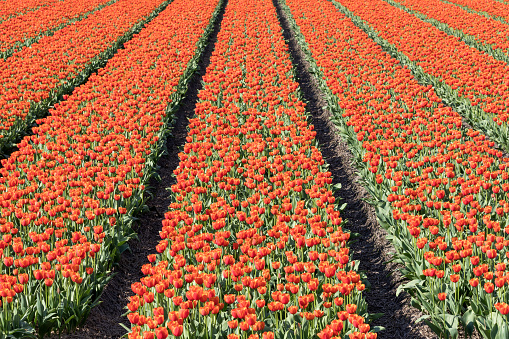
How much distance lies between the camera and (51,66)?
14.4m

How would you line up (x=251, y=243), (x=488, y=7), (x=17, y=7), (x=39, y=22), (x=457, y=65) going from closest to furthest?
1. (x=251, y=243)
2. (x=457, y=65)
3. (x=39, y=22)
4. (x=488, y=7)
5. (x=17, y=7)

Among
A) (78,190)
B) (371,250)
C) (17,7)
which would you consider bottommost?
(371,250)

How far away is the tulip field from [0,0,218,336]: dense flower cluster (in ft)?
0.13

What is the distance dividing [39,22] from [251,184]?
20.8 m

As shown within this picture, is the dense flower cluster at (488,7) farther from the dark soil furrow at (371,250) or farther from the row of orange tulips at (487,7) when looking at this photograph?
the dark soil furrow at (371,250)

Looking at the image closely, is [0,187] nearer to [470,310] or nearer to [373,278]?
[373,278]

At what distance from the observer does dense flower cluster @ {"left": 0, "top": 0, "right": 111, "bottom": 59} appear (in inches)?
758

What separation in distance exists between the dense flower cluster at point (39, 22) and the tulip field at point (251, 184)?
14.1 inches

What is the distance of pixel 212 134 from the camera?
378 inches

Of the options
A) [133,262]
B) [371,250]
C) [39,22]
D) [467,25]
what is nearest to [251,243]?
[133,262]

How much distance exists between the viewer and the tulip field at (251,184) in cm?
455

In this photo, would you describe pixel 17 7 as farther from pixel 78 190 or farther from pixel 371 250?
pixel 371 250

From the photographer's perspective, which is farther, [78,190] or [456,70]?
[456,70]

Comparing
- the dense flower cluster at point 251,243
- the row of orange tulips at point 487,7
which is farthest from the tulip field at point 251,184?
the row of orange tulips at point 487,7
